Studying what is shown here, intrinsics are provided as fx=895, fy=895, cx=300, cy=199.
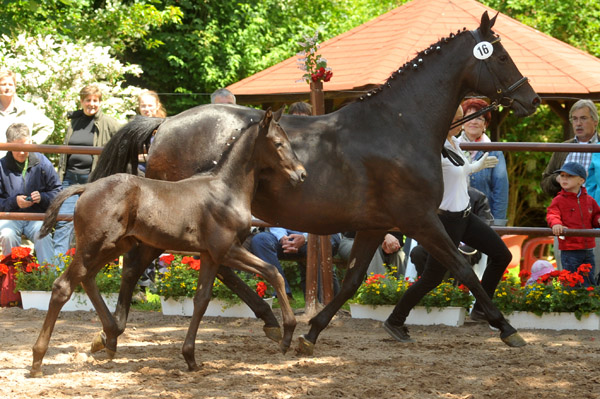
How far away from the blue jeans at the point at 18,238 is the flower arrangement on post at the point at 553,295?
14.7 feet

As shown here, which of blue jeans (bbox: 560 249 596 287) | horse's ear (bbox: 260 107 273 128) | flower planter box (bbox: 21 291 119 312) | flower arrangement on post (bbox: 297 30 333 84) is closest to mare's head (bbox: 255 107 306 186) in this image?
horse's ear (bbox: 260 107 273 128)

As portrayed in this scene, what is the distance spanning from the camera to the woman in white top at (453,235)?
7148mm

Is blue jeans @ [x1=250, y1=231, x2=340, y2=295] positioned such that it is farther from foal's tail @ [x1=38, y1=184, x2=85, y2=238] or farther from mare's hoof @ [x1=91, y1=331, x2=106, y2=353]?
foal's tail @ [x1=38, y1=184, x2=85, y2=238]

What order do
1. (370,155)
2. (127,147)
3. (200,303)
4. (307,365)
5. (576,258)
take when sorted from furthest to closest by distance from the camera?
1. (576,258)
2. (127,147)
3. (370,155)
4. (307,365)
5. (200,303)

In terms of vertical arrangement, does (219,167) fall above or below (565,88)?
below

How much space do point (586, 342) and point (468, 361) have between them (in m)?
1.42

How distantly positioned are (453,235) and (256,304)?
5.86 feet

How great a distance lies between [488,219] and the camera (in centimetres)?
843

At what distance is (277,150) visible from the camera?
600 centimetres

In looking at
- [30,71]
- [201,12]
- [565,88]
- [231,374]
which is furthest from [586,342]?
[201,12]

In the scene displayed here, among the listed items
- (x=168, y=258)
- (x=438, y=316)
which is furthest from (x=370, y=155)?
(x=168, y=258)

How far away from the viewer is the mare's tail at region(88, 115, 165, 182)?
689 cm

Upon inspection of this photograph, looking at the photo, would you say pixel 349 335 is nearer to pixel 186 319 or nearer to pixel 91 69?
pixel 186 319

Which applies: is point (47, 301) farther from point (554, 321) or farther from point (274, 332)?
point (554, 321)
